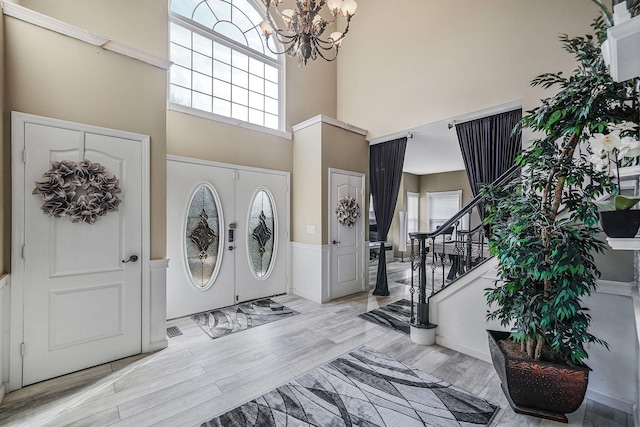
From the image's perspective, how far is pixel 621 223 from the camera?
3.97 feet

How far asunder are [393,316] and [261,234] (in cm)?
236

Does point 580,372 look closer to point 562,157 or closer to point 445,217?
point 562,157

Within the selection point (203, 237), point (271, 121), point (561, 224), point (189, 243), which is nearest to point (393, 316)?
point (561, 224)

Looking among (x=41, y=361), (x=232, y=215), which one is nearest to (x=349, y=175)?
(x=232, y=215)

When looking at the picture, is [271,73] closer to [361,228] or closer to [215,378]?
[361,228]

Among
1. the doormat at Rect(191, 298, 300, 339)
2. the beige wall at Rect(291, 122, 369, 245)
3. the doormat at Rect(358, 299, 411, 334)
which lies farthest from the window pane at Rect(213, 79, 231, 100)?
the doormat at Rect(358, 299, 411, 334)

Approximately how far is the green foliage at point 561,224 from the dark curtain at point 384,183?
2839mm

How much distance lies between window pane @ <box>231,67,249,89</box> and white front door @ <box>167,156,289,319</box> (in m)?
1.47

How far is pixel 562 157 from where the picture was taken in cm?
186

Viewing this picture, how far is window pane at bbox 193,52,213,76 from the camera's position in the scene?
4.09 m

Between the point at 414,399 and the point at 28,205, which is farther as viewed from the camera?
the point at 28,205

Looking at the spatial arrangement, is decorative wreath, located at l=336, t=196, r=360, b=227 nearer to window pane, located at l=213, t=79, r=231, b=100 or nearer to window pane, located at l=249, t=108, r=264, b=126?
window pane, located at l=249, t=108, r=264, b=126

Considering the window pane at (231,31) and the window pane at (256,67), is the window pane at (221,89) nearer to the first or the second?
the window pane at (256,67)

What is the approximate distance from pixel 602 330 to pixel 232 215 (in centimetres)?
415
